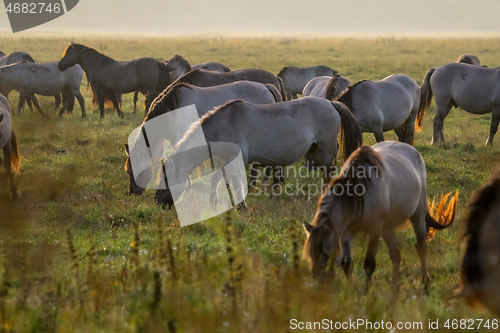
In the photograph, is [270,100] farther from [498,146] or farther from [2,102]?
[498,146]

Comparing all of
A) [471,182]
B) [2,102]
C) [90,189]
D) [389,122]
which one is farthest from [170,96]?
[471,182]

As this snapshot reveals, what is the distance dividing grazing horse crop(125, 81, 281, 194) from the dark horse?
21.9ft

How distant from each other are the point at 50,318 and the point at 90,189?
5.02 metres

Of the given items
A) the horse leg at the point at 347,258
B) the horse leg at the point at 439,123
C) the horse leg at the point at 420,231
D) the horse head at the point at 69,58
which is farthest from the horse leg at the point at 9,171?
the horse leg at the point at 439,123

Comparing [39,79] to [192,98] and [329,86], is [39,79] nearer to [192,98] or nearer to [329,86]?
[192,98]

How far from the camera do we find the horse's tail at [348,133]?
23.5 feet

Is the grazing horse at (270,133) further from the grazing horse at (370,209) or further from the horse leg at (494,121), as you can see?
the horse leg at (494,121)

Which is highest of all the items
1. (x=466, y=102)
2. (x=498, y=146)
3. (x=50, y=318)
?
(x=50, y=318)

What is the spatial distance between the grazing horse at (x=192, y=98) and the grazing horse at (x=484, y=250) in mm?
5299

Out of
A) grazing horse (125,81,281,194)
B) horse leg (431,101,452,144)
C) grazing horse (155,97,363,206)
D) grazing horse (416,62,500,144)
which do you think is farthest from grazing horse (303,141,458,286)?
horse leg (431,101,452,144)

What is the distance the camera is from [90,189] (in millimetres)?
7488

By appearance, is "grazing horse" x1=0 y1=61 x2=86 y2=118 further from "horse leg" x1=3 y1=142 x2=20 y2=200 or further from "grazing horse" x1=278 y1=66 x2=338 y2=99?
"grazing horse" x1=278 y1=66 x2=338 y2=99

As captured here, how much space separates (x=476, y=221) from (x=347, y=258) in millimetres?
1199

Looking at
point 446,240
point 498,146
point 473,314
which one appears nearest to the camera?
point 473,314
